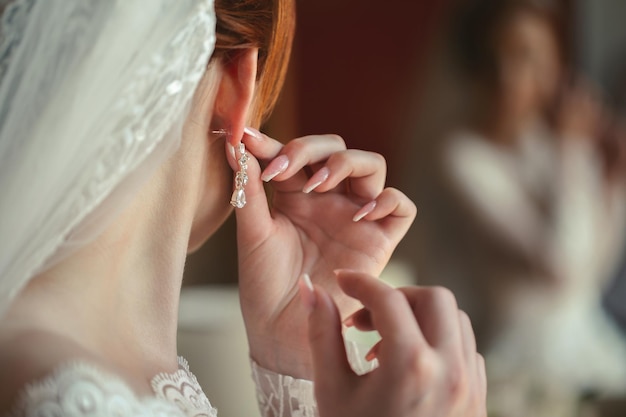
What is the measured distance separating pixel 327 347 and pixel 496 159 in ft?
4.90

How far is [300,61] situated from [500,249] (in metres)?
0.65

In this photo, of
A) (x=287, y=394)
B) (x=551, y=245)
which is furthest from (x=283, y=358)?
(x=551, y=245)

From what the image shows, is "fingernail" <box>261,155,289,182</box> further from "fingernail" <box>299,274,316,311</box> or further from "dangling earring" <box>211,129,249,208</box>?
"fingernail" <box>299,274,316,311</box>

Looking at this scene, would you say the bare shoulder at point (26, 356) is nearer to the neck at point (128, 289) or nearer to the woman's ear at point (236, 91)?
the neck at point (128, 289)

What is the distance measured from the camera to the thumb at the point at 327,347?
50cm

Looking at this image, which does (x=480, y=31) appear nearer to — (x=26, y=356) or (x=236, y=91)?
(x=236, y=91)

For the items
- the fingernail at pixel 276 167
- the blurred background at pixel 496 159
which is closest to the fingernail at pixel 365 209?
the fingernail at pixel 276 167

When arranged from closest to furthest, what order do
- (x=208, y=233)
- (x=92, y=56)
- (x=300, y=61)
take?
1. (x=92, y=56)
2. (x=208, y=233)
3. (x=300, y=61)

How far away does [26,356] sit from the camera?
0.43 metres

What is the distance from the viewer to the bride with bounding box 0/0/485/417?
1.51 ft

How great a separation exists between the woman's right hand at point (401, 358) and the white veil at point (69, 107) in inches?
6.1

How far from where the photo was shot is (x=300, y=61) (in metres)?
1.99

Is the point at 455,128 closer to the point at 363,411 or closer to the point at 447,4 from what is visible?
the point at 447,4

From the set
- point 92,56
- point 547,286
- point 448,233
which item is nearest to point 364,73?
point 448,233
